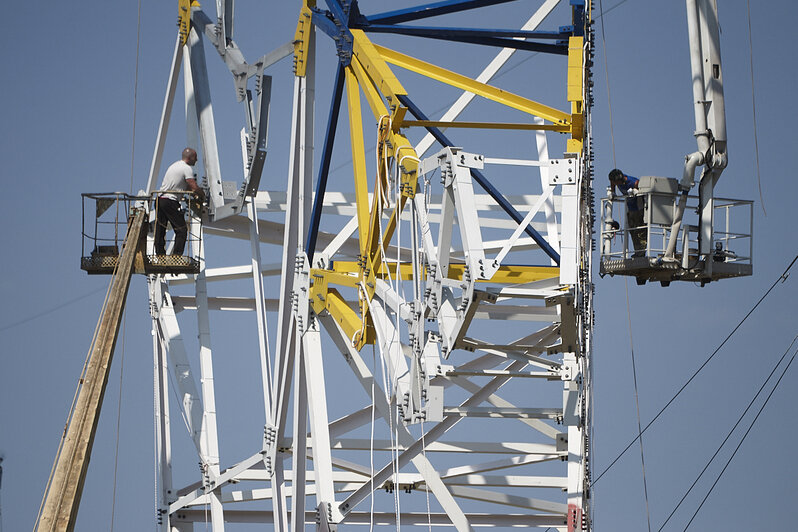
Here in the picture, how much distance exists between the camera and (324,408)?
29672 mm

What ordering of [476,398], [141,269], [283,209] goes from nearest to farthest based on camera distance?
[141,269] < [476,398] < [283,209]

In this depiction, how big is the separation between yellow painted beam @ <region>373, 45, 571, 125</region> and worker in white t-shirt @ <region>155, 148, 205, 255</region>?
299 inches

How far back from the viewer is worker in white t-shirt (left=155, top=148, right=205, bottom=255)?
33.4 m

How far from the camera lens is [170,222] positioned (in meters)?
33.7

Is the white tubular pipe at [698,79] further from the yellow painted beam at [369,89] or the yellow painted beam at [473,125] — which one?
the yellow painted beam at [369,89]

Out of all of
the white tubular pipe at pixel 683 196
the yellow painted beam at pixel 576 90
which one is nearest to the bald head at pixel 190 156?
the yellow painted beam at pixel 576 90

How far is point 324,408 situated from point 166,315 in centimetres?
951

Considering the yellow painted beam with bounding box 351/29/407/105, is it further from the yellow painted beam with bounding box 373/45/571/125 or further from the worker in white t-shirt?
the worker in white t-shirt

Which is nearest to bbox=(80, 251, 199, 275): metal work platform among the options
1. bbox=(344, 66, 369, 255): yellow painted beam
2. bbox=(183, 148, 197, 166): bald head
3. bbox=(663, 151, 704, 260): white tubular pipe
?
bbox=(183, 148, 197, 166): bald head

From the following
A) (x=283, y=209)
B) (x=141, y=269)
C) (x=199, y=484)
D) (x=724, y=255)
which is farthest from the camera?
(x=199, y=484)

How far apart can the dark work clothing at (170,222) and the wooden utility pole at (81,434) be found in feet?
21.4

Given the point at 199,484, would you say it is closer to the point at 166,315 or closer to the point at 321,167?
the point at 166,315

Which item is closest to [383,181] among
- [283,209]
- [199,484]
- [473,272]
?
[473,272]

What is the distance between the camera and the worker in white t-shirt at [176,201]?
1314 inches
